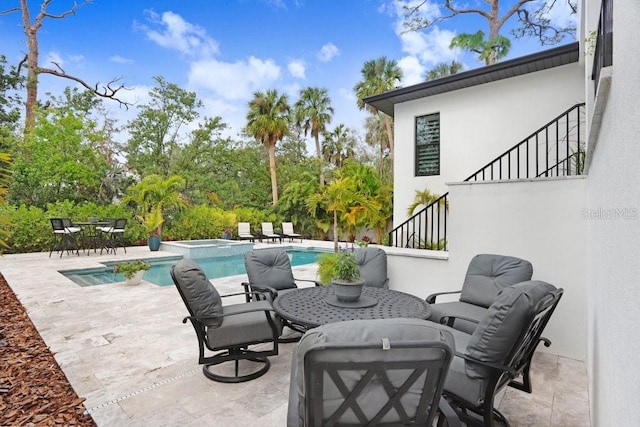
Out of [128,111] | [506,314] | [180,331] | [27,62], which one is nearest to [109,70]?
[128,111]

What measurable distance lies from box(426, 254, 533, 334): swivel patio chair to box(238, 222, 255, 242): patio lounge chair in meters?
13.3

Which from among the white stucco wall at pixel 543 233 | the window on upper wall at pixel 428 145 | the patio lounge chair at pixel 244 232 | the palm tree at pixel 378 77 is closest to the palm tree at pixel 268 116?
the palm tree at pixel 378 77

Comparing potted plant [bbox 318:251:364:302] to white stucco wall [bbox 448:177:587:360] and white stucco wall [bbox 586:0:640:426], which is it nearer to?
white stucco wall [bbox 586:0:640:426]

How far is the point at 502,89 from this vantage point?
8164 millimetres

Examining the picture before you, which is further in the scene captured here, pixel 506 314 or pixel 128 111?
pixel 128 111

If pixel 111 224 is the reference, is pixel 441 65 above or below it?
above

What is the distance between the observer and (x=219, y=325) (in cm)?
336

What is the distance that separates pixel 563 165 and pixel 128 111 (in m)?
21.0

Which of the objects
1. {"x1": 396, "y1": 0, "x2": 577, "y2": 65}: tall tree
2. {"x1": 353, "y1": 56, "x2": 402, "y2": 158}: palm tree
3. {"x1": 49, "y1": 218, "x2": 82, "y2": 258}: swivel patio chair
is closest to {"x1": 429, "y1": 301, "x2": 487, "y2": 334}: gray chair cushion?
{"x1": 396, "y1": 0, "x2": 577, "y2": 65}: tall tree

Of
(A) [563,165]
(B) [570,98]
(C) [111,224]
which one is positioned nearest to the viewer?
(A) [563,165]

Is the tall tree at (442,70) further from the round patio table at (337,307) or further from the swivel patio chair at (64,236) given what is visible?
the swivel patio chair at (64,236)

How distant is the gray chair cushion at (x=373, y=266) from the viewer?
16.7 feet

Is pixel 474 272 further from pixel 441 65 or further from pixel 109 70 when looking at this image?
pixel 109 70

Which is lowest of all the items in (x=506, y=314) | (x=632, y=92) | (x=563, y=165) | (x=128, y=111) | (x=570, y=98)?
(x=506, y=314)
